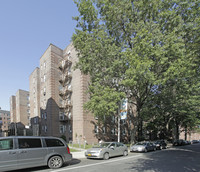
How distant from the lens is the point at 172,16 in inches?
528

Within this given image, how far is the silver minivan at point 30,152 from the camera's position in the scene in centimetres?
692

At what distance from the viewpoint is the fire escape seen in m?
26.9

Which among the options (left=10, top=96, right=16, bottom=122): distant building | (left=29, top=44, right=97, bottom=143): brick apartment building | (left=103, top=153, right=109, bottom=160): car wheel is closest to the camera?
(left=103, top=153, right=109, bottom=160): car wheel

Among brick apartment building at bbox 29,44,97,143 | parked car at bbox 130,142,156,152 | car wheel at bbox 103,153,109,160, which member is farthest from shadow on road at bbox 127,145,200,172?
brick apartment building at bbox 29,44,97,143

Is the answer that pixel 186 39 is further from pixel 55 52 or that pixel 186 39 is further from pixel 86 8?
pixel 55 52

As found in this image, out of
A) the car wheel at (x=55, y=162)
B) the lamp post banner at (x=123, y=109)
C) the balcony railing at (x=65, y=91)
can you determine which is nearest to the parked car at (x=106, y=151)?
the car wheel at (x=55, y=162)

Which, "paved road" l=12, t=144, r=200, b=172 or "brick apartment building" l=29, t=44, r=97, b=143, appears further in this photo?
"brick apartment building" l=29, t=44, r=97, b=143

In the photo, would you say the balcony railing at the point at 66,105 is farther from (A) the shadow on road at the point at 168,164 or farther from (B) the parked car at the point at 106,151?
(A) the shadow on road at the point at 168,164

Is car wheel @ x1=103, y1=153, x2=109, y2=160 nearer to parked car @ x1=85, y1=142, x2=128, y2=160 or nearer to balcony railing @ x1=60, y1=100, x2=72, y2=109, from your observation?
parked car @ x1=85, y1=142, x2=128, y2=160

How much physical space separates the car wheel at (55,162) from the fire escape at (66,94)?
60.8 ft

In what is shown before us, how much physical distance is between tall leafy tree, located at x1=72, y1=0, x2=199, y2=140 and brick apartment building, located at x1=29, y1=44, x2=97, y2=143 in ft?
29.4

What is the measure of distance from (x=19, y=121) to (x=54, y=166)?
5239 centimetres

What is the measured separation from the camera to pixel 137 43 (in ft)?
42.5

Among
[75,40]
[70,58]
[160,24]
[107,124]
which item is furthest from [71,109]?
[160,24]
